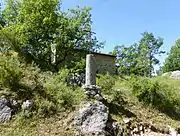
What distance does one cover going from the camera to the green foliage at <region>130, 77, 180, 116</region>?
15680 mm

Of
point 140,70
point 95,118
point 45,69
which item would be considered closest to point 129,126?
point 95,118

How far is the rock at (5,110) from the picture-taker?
11945mm

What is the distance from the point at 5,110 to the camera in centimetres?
1211

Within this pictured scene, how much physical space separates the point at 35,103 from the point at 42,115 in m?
0.58

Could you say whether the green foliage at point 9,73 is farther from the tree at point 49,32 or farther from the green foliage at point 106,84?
the green foliage at point 106,84

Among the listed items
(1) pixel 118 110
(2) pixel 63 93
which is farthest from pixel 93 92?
(1) pixel 118 110

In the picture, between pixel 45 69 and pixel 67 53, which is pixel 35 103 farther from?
pixel 67 53

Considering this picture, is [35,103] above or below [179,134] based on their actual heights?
above

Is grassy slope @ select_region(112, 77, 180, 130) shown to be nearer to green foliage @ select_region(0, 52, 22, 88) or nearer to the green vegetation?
the green vegetation

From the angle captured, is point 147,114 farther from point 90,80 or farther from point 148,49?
point 148,49

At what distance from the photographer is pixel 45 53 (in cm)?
1703

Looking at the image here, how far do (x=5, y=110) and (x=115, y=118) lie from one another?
4.29 meters

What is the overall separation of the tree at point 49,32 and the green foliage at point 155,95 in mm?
3539

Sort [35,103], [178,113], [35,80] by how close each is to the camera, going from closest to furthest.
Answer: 1. [35,103]
2. [35,80]
3. [178,113]
